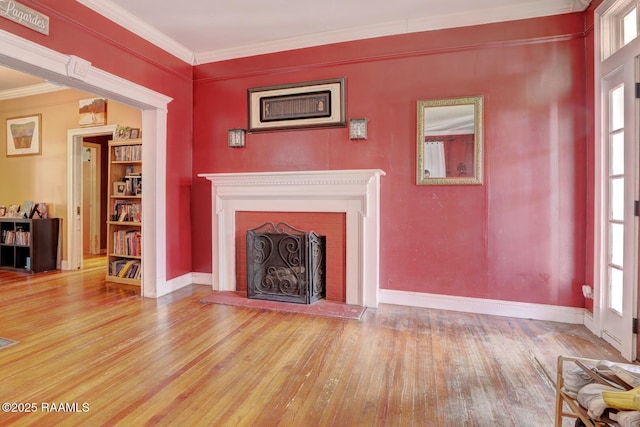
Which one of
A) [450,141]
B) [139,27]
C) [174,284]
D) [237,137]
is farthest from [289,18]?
[174,284]

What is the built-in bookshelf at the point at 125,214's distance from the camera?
4309 mm

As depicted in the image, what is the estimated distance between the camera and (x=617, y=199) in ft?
8.61

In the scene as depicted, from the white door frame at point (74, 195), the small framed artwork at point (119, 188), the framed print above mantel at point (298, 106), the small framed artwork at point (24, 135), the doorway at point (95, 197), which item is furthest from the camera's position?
the doorway at point (95, 197)

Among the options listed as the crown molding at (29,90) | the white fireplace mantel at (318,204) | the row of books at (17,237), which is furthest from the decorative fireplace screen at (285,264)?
the crown molding at (29,90)

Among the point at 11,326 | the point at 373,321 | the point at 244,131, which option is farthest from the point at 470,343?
the point at 11,326

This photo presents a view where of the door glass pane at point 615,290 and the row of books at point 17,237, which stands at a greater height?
the row of books at point 17,237

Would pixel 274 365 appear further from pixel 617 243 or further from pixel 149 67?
pixel 149 67

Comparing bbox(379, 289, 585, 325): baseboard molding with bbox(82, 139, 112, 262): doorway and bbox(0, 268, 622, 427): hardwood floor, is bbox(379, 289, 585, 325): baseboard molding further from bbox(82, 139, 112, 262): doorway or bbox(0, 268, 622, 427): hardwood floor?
bbox(82, 139, 112, 262): doorway

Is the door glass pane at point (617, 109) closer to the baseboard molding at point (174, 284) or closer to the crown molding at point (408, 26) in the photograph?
the crown molding at point (408, 26)

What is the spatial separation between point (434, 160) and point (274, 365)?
2.47 m

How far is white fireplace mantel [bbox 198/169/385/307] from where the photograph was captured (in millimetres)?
3428

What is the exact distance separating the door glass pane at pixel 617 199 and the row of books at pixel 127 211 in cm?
501

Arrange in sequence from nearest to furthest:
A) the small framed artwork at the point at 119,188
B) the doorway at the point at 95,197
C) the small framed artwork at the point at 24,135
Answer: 1. the small framed artwork at the point at 119,188
2. the small framed artwork at the point at 24,135
3. the doorway at the point at 95,197

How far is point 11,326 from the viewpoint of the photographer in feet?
9.34
